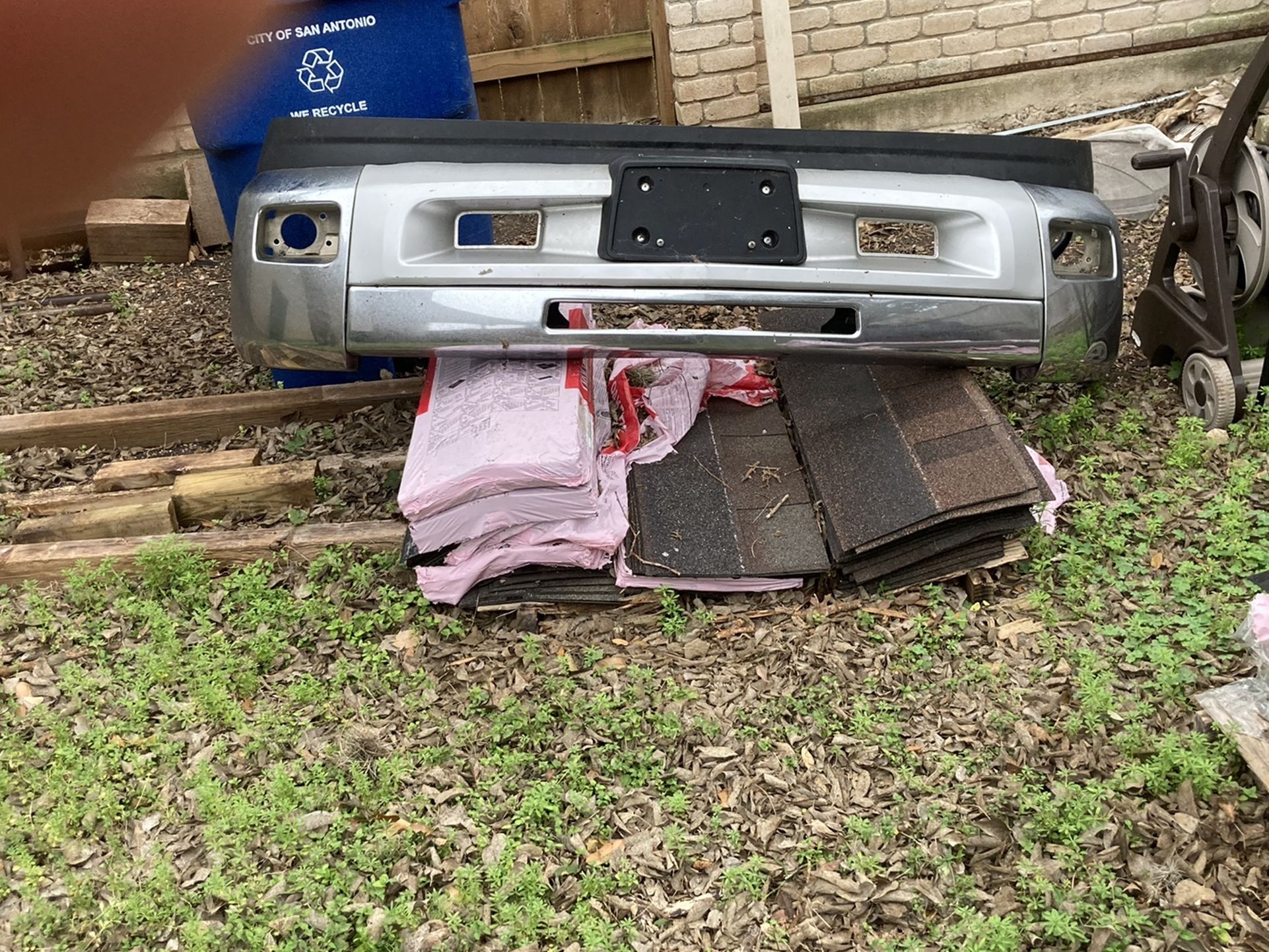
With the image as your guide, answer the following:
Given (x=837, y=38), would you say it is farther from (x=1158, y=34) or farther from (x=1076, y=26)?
(x=1158, y=34)

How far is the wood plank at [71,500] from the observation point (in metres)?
3.59

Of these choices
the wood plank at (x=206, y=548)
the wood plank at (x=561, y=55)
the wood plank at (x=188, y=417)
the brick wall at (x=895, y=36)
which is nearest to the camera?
the wood plank at (x=206, y=548)

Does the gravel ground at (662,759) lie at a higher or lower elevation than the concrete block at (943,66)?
lower

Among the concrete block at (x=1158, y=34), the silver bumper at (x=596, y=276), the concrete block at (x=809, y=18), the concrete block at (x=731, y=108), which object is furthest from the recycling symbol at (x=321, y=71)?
the concrete block at (x=1158, y=34)

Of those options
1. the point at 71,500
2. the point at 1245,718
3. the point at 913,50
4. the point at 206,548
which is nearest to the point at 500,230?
the point at 913,50

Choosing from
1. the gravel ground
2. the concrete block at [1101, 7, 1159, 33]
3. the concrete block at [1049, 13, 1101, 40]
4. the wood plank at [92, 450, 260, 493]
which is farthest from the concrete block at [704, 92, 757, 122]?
the wood plank at [92, 450, 260, 493]

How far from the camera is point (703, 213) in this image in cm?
320

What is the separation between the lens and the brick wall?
20.2 feet

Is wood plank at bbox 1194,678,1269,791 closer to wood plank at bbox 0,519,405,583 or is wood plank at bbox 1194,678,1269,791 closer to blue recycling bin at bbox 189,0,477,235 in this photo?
wood plank at bbox 0,519,405,583

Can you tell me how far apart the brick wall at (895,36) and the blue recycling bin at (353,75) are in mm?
2529

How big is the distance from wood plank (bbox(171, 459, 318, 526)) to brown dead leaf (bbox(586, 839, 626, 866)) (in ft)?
5.74

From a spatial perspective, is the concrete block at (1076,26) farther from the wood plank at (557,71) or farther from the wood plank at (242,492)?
the wood plank at (242,492)

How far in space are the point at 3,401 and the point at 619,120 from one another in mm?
3998

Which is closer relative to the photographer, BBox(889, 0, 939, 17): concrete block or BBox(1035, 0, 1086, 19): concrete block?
BBox(889, 0, 939, 17): concrete block
